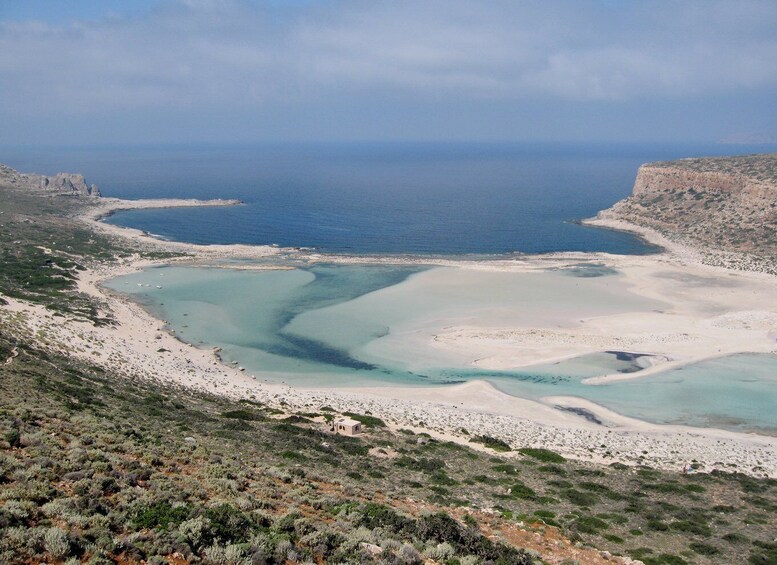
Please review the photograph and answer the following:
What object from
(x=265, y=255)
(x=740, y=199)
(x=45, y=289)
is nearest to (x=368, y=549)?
(x=45, y=289)

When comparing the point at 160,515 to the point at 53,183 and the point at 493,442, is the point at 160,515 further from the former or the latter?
the point at 53,183

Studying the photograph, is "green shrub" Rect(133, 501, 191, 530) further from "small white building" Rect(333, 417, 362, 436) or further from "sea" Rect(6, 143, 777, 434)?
"sea" Rect(6, 143, 777, 434)

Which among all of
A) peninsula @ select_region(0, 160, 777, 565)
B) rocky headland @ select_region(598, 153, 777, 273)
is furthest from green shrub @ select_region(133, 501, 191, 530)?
rocky headland @ select_region(598, 153, 777, 273)

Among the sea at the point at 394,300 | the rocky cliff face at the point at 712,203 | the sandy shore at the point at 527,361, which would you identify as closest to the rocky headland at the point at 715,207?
the rocky cliff face at the point at 712,203

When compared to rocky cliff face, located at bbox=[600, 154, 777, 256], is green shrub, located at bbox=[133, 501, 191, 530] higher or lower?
lower

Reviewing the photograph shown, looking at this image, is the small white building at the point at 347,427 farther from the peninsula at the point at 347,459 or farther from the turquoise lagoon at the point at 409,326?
the turquoise lagoon at the point at 409,326

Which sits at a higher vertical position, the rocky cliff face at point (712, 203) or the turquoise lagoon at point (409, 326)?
the rocky cliff face at point (712, 203)

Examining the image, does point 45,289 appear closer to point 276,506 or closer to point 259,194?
point 276,506
